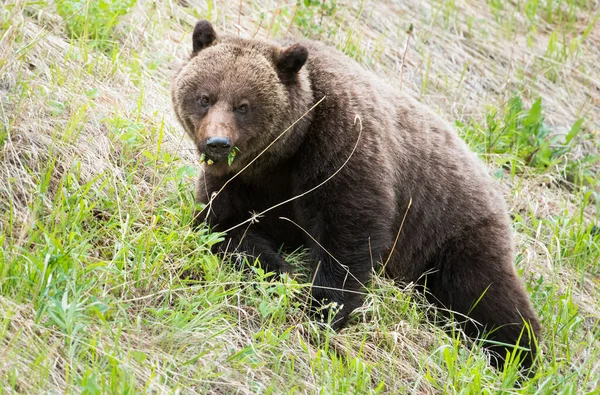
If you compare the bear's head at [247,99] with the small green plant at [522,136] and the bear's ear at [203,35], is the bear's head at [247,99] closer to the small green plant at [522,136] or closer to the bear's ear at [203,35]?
the bear's ear at [203,35]

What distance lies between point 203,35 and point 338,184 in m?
1.34

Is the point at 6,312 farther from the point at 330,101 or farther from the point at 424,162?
the point at 424,162

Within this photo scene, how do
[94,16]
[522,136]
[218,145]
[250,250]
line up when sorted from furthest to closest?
[522,136] < [94,16] < [250,250] < [218,145]

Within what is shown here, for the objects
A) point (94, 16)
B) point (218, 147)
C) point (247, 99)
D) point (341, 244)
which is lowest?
point (341, 244)

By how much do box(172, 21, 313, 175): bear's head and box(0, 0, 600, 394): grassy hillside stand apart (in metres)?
0.56

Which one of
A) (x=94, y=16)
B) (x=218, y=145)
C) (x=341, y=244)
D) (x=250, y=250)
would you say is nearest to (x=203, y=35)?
(x=218, y=145)

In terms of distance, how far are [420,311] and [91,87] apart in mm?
2874

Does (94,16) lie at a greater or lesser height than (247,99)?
lesser

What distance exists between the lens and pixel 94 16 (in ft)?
23.2

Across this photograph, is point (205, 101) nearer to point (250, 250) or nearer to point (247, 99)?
point (247, 99)

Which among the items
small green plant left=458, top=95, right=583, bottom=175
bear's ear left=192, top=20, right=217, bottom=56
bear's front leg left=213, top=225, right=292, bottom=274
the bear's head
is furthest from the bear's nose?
small green plant left=458, top=95, right=583, bottom=175

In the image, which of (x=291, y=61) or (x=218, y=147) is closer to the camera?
(x=218, y=147)

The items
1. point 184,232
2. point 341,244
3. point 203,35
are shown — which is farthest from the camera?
point 203,35

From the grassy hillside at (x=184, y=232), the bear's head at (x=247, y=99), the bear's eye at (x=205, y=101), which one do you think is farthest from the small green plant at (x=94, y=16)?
the bear's eye at (x=205, y=101)
